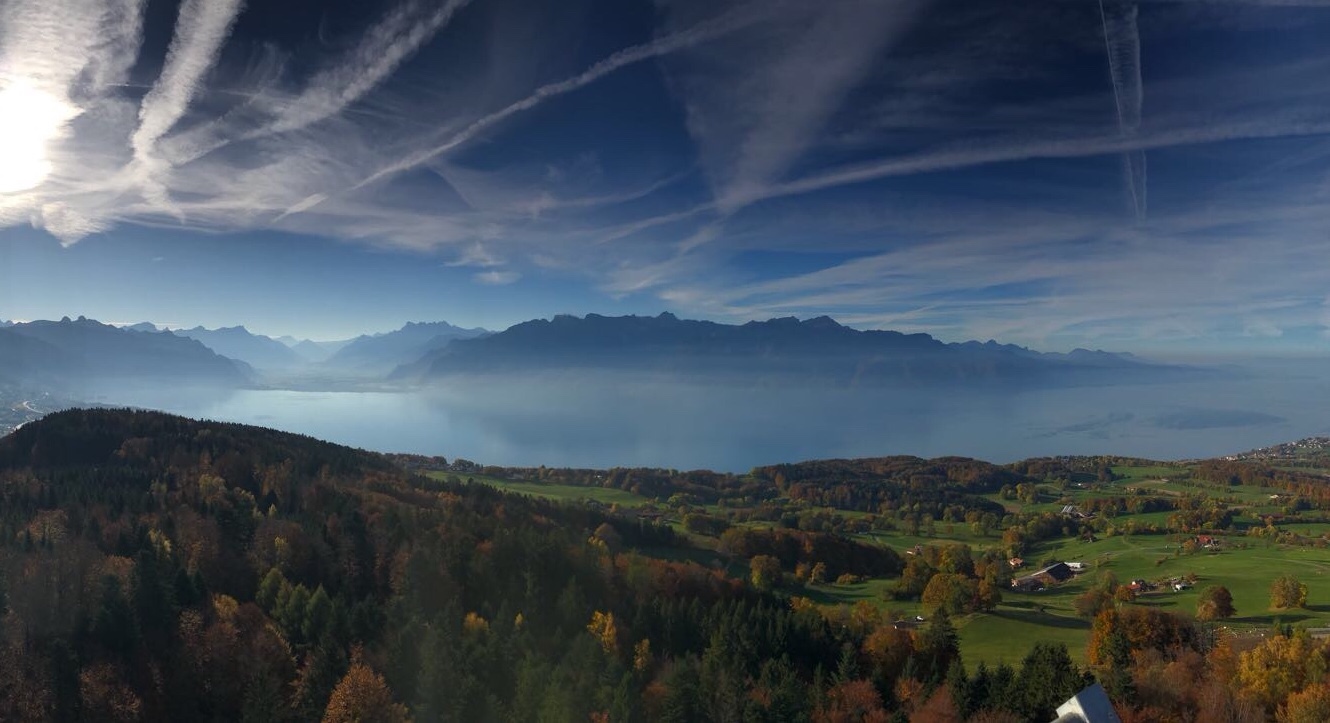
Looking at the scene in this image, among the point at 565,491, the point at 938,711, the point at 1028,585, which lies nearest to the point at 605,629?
the point at 938,711

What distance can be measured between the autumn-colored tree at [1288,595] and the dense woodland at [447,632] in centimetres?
733

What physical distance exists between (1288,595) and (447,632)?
44.2m

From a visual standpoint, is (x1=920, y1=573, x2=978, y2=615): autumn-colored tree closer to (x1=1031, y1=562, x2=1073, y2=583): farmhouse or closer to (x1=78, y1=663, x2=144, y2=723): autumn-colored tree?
(x1=1031, y1=562, x2=1073, y2=583): farmhouse

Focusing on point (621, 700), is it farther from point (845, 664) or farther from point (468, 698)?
point (845, 664)

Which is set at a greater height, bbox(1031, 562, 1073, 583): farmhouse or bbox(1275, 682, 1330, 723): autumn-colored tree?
bbox(1275, 682, 1330, 723): autumn-colored tree

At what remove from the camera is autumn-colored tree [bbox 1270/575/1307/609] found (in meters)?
33.3

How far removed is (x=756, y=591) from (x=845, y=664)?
14166mm

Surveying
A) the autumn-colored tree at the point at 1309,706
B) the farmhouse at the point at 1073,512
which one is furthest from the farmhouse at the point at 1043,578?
the farmhouse at the point at 1073,512

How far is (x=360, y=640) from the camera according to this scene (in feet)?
76.2

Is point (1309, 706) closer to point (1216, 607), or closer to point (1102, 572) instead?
point (1216, 607)

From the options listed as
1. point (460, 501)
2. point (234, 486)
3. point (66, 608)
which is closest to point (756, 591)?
point (460, 501)

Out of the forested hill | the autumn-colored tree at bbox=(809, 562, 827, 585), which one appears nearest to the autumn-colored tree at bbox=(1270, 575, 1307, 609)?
the forested hill

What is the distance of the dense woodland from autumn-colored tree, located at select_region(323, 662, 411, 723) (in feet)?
0.22

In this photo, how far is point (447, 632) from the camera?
23.0 metres
